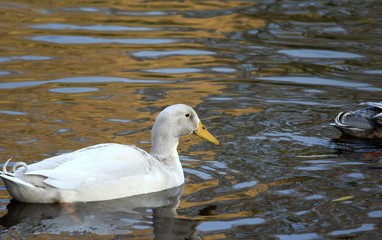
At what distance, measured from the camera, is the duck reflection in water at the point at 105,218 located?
7.44m

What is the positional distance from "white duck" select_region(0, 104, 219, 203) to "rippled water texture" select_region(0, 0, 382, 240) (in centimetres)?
12

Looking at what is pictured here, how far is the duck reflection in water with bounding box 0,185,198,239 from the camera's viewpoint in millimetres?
7438

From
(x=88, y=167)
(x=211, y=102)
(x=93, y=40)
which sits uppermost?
(x=88, y=167)

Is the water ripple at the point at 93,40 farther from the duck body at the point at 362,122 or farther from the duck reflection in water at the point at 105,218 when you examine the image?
the duck reflection in water at the point at 105,218

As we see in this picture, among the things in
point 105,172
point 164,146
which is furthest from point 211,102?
point 105,172

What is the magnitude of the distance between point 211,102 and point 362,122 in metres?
2.02

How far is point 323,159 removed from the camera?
31.3 ft

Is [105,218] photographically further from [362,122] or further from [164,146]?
[362,122]

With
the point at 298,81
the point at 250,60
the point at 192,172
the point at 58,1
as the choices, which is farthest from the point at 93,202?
the point at 58,1

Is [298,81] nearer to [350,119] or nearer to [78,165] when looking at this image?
[350,119]

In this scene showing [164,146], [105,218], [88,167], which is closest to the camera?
[105,218]

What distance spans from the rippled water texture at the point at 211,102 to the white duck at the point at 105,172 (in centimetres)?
12

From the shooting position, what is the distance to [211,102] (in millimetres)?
11664

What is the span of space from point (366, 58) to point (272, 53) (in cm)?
138
